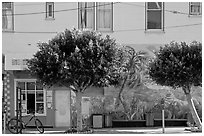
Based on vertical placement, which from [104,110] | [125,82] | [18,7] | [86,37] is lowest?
[104,110]

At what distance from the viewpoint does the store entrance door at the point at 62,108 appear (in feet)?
75.8

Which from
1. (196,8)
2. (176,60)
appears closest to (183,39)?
(196,8)

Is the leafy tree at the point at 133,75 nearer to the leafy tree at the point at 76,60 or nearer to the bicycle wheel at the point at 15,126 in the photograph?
the leafy tree at the point at 76,60

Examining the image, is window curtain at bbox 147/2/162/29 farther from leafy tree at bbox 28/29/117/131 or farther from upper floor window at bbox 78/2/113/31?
leafy tree at bbox 28/29/117/131

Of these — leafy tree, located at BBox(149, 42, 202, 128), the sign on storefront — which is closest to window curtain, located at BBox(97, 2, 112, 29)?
the sign on storefront

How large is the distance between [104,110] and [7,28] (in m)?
6.76

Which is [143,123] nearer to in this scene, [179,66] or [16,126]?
[179,66]

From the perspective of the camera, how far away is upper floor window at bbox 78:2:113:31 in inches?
923

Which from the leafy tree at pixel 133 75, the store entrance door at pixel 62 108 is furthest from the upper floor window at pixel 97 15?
the store entrance door at pixel 62 108

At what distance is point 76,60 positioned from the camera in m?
16.6

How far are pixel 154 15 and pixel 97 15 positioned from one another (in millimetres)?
3060

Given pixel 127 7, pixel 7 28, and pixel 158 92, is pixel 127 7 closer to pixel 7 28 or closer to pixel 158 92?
pixel 158 92

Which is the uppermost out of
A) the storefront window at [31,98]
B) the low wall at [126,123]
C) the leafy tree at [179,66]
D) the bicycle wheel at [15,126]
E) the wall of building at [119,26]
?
the wall of building at [119,26]

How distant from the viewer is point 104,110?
22812mm
